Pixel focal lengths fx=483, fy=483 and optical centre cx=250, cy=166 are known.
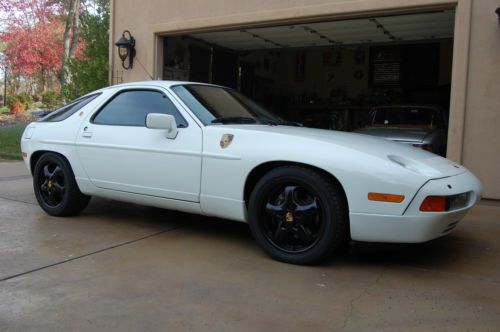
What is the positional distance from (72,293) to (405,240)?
91.8 inches

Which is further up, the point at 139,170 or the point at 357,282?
the point at 139,170

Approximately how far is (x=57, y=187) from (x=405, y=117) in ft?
20.6

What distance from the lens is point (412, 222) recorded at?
3.39 meters

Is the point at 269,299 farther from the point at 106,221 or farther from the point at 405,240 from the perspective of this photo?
the point at 106,221

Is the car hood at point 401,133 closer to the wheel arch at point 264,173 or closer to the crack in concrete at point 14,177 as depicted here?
the wheel arch at point 264,173

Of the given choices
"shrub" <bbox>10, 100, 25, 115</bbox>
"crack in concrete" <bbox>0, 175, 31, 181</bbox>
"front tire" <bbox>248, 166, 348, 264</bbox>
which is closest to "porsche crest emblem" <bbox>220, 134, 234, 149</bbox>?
"front tire" <bbox>248, 166, 348, 264</bbox>

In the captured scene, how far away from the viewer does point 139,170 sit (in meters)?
4.57

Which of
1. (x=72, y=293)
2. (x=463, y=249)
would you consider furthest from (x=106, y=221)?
(x=463, y=249)

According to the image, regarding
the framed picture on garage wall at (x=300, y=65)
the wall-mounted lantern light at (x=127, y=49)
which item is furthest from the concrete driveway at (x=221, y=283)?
the framed picture on garage wall at (x=300, y=65)

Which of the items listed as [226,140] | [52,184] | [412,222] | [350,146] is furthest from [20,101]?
[412,222]

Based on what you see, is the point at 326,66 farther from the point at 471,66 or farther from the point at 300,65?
the point at 471,66

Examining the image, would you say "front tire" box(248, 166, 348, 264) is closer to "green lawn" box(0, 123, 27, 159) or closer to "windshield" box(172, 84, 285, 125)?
"windshield" box(172, 84, 285, 125)

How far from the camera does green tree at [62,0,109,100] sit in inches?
423

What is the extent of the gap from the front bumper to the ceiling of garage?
16.4 ft
